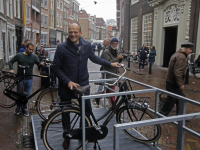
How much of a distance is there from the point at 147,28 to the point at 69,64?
17.3 meters

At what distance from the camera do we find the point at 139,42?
2078cm

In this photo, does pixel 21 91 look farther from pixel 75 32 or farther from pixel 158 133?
pixel 158 133

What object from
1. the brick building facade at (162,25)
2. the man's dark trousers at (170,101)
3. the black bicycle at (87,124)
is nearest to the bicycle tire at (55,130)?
the black bicycle at (87,124)

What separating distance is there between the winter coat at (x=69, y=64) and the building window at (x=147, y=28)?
1654 cm

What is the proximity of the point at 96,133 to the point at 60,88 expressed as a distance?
0.91m

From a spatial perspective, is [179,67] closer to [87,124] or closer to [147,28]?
[87,124]

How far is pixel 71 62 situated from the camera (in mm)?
3211

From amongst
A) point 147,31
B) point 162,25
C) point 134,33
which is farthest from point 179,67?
point 134,33

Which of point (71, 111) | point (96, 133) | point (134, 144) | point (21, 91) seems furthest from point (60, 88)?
point (21, 91)

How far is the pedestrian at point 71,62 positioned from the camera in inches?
124

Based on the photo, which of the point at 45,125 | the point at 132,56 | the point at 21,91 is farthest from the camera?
the point at 132,56

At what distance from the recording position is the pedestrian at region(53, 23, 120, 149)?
10.3 ft

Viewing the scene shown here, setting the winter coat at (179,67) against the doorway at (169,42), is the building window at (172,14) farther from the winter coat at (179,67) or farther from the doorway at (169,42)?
the winter coat at (179,67)

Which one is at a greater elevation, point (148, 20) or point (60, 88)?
point (148, 20)
